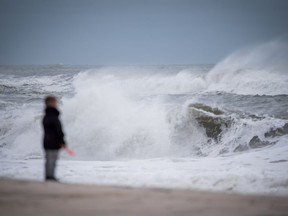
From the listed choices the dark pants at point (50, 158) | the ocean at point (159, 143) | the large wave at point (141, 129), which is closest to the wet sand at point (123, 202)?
the dark pants at point (50, 158)

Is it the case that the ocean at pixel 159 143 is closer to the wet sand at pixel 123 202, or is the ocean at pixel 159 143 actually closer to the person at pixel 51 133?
the person at pixel 51 133

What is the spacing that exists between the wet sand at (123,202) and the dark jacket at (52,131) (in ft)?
2.83

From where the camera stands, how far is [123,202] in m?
4.51

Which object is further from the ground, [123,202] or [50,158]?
[50,158]

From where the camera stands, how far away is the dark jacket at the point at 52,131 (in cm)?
606

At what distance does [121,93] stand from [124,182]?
1004cm

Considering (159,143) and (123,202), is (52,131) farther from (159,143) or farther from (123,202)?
(159,143)

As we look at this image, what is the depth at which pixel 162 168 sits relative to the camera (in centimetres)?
874

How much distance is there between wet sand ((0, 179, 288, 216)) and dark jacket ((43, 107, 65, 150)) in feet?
2.83

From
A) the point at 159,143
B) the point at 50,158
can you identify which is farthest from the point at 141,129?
the point at 50,158

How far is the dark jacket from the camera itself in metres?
6.06

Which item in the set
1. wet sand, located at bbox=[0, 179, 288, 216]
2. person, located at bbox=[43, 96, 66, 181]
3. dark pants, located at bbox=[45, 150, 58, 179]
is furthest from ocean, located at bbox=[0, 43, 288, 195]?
wet sand, located at bbox=[0, 179, 288, 216]

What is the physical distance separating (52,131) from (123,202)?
7.04 feet

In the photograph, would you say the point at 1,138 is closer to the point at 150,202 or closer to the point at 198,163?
the point at 198,163
